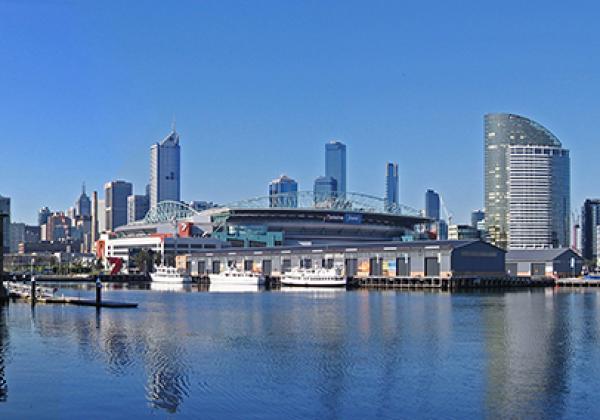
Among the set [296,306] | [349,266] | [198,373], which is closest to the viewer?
[198,373]

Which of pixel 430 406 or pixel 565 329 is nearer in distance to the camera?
pixel 430 406

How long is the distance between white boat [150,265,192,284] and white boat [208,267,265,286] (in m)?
8.12

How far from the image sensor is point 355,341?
4866 cm

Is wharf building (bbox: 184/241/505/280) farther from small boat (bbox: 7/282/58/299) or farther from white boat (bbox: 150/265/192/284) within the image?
small boat (bbox: 7/282/58/299)

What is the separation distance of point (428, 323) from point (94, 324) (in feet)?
67.9

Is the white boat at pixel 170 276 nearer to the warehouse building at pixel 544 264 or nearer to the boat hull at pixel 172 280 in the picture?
the boat hull at pixel 172 280

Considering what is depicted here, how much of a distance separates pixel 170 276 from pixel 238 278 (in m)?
20.2

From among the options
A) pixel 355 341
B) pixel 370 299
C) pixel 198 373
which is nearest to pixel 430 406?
pixel 198 373

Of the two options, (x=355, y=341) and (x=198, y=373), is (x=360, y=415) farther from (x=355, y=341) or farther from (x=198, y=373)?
(x=355, y=341)

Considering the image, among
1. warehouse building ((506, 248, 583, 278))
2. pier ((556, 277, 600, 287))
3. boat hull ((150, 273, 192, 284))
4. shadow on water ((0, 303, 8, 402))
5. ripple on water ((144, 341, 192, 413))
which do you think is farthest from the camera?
boat hull ((150, 273, 192, 284))

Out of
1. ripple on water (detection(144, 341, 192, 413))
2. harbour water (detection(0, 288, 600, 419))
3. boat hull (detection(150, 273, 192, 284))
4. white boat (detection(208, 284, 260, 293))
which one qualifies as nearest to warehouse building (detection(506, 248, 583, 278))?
white boat (detection(208, 284, 260, 293))

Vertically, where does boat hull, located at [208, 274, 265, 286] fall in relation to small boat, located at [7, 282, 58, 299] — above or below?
below

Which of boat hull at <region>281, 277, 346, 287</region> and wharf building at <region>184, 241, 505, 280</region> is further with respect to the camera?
boat hull at <region>281, 277, 346, 287</region>

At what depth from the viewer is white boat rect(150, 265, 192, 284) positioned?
501 feet
